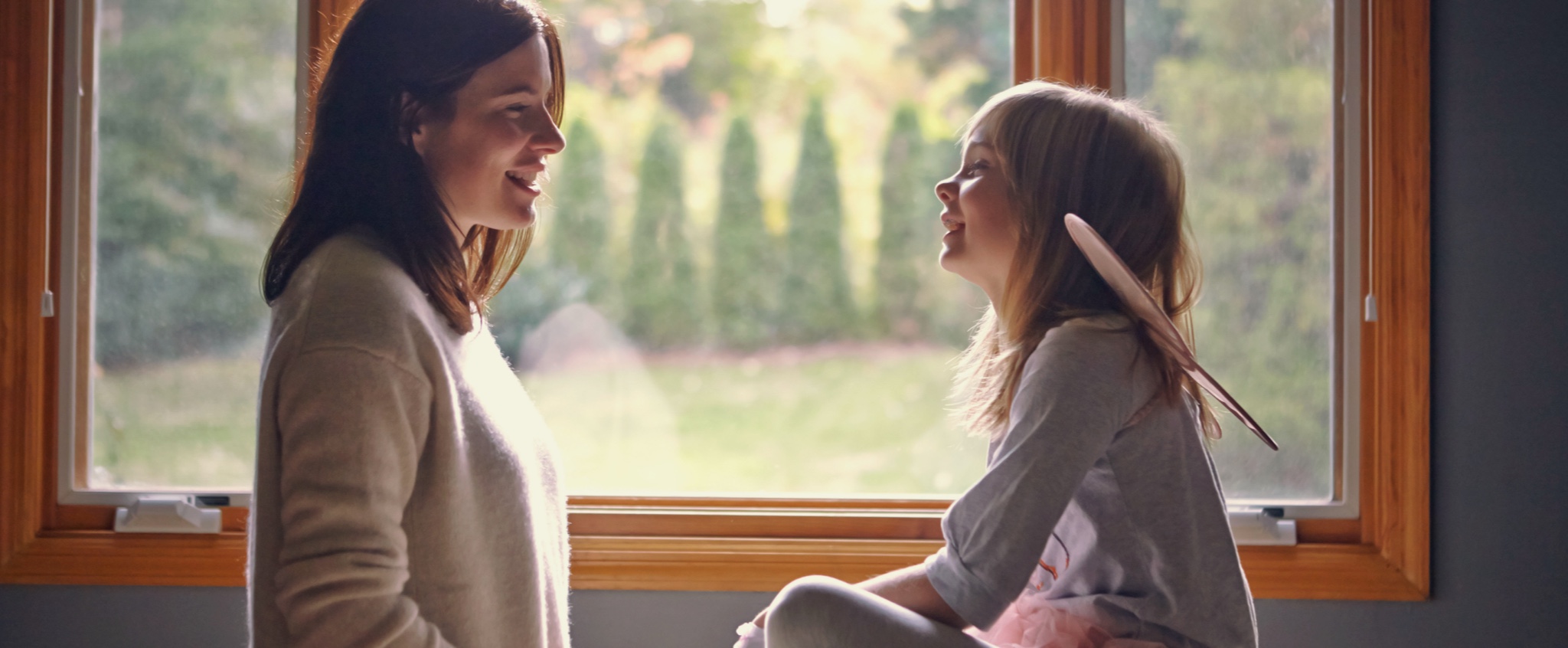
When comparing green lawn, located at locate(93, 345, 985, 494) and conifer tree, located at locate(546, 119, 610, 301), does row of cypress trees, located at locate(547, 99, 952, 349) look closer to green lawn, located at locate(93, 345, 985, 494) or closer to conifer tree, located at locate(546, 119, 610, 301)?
conifer tree, located at locate(546, 119, 610, 301)

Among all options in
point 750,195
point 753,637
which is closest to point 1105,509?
point 753,637

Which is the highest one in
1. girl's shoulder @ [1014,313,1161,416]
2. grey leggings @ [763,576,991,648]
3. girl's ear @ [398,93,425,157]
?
girl's ear @ [398,93,425,157]

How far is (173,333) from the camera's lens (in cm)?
172

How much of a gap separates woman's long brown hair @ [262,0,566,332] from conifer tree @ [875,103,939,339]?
89cm

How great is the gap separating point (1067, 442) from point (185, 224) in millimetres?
1546

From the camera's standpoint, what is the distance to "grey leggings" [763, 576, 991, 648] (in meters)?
0.91

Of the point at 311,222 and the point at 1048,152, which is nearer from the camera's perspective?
the point at 311,222

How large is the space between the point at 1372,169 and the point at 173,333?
6.66ft

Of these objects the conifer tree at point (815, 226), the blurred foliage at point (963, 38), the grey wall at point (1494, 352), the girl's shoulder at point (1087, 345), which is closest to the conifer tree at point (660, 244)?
the conifer tree at point (815, 226)

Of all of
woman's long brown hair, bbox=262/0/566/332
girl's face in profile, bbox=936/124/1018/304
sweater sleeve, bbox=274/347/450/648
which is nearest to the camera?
sweater sleeve, bbox=274/347/450/648

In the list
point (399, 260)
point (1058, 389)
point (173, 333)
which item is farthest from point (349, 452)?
point (173, 333)

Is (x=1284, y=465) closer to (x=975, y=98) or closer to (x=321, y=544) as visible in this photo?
(x=975, y=98)

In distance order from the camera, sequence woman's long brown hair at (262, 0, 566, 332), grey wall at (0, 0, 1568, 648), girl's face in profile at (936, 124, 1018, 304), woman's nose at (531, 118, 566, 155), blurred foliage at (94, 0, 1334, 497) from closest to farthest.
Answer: woman's long brown hair at (262, 0, 566, 332)
woman's nose at (531, 118, 566, 155)
girl's face in profile at (936, 124, 1018, 304)
grey wall at (0, 0, 1568, 648)
blurred foliage at (94, 0, 1334, 497)

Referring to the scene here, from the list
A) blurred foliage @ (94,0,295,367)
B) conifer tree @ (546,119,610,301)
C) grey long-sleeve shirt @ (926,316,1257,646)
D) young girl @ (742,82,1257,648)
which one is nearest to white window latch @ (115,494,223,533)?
blurred foliage @ (94,0,295,367)
